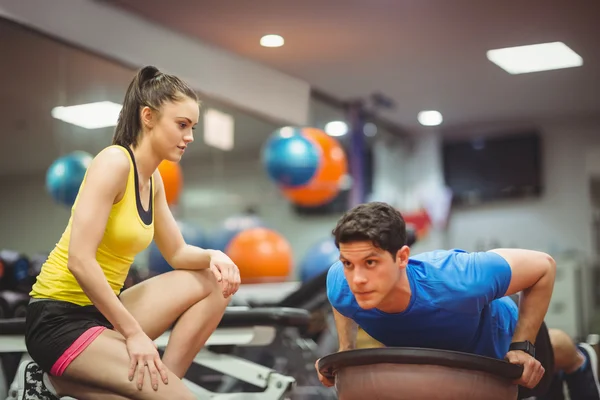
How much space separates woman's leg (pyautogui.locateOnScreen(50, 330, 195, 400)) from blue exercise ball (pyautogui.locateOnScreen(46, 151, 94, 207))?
9.06 feet

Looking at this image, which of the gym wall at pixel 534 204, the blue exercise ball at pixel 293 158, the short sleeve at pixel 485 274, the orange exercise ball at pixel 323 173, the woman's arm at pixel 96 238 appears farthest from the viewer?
the gym wall at pixel 534 204

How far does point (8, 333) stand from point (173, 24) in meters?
3.86

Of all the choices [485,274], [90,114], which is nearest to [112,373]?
[485,274]

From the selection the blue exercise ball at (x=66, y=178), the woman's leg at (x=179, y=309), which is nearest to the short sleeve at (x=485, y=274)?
the woman's leg at (x=179, y=309)

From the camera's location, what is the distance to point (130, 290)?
228 cm

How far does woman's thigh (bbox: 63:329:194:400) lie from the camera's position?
199cm

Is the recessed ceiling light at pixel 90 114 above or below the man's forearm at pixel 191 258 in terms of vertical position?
above

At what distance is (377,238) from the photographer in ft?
6.48

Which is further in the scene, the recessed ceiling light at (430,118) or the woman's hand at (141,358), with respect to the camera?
the recessed ceiling light at (430,118)

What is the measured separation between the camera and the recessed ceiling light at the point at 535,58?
700 centimetres

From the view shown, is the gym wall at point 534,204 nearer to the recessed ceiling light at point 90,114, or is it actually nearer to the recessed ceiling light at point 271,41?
the recessed ceiling light at point 271,41

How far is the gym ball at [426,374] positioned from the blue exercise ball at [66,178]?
9.88 feet

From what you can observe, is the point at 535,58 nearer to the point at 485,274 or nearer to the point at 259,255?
the point at 259,255

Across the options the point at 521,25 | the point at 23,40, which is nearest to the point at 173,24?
the point at 23,40
